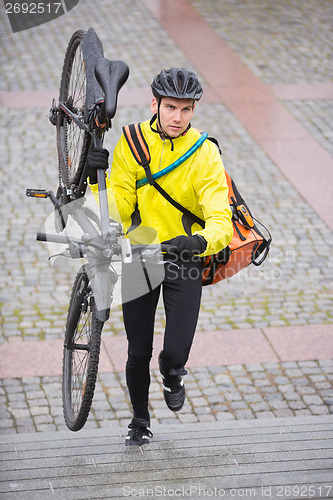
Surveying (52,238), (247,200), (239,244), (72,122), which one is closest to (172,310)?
(239,244)

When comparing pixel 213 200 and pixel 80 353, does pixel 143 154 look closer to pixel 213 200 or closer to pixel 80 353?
pixel 213 200

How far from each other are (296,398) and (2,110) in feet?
20.1

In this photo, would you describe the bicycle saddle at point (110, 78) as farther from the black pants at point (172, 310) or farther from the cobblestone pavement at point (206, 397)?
the cobblestone pavement at point (206, 397)

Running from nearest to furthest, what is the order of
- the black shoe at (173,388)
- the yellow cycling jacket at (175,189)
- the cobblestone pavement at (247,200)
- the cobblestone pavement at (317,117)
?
the yellow cycling jacket at (175,189), the black shoe at (173,388), the cobblestone pavement at (247,200), the cobblestone pavement at (317,117)

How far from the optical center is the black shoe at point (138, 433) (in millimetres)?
4934

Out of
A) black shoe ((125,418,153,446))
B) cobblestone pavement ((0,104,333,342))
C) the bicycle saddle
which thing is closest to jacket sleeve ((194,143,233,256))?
the bicycle saddle

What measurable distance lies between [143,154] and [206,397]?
2413 millimetres

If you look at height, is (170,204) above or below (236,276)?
above

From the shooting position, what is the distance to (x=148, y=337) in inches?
181

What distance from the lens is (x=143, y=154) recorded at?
435 cm

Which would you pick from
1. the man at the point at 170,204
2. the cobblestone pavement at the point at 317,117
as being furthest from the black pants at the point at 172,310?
the cobblestone pavement at the point at 317,117

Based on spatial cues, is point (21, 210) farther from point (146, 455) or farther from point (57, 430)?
point (146, 455)

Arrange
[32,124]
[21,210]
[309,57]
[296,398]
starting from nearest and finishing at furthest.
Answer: [296,398]
[21,210]
[32,124]
[309,57]

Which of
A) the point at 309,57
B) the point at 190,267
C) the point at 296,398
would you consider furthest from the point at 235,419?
the point at 309,57
